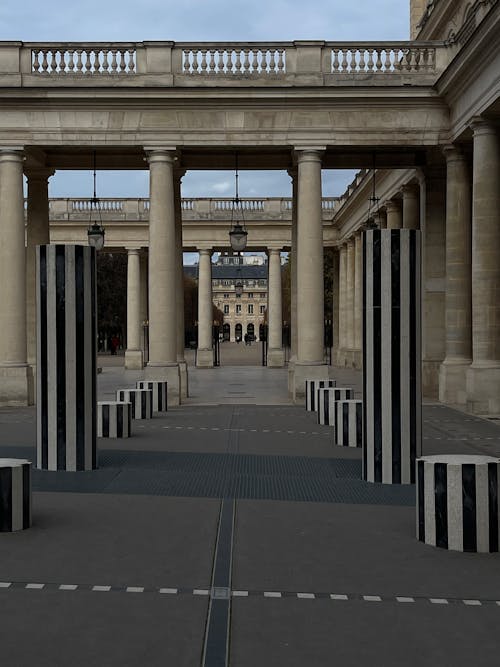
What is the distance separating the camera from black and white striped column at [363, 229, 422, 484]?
11.0m

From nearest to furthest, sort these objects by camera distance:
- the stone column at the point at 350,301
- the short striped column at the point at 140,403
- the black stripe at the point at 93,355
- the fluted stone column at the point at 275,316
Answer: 1. the black stripe at the point at 93,355
2. the short striped column at the point at 140,403
3. the stone column at the point at 350,301
4. the fluted stone column at the point at 275,316

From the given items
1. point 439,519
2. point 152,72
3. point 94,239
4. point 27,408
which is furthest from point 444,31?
point 439,519

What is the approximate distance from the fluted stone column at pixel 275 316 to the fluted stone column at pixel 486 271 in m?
26.8

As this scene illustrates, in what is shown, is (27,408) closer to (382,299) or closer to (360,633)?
(382,299)

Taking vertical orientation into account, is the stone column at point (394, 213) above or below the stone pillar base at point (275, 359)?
above

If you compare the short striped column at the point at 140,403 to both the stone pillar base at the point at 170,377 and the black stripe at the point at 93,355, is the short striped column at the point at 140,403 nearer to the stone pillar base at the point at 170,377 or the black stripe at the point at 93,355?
the stone pillar base at the point at 170,377

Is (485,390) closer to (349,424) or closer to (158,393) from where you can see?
(349,424)

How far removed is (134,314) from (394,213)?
61.3 ft

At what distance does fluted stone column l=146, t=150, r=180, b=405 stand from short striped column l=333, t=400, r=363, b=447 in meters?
9.46

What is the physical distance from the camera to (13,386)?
23203 mm

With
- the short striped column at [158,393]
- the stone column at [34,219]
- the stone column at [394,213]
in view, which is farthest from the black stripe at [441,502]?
the stone column at [394,213]

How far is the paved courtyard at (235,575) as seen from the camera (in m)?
5.41

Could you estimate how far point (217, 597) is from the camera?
20.9 ft

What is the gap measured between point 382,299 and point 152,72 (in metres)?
14.6
